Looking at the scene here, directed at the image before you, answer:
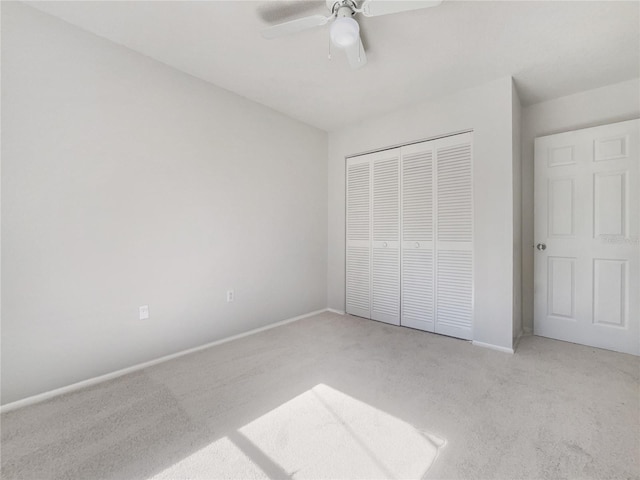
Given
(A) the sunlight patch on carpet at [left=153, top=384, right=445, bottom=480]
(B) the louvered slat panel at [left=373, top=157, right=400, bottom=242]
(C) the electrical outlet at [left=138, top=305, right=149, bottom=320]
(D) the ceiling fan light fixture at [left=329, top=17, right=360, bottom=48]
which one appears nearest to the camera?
(A) the sunlight patch on carpet at [left=153, top=384, right=445, bottom=480]

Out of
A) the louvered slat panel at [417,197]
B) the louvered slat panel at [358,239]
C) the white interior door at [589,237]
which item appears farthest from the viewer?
the louvered slat panel at [358,239]

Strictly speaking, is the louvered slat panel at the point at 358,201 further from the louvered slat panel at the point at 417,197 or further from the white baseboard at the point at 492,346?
the white baseboard at the point at 492,346

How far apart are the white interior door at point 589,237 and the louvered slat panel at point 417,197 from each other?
3.60ft

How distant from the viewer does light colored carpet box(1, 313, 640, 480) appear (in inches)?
49.0

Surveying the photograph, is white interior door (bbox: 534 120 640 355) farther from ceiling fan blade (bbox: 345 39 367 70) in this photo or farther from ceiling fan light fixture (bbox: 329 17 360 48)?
ceiling fan light fixture (bbox: 329 17 360 48)

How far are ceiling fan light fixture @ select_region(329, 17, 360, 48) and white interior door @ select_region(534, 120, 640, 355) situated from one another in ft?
7.90

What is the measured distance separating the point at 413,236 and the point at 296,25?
87.3 inches

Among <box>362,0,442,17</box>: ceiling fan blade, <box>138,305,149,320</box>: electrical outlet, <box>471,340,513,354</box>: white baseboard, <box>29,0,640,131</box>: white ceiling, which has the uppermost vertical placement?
<box>29,0,640,131</box>: white ceiling

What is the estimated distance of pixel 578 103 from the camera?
108 inches

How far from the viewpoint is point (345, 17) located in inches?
62.1

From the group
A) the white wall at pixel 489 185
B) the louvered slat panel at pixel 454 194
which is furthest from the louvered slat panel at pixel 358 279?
the white wall at pixel 489 185

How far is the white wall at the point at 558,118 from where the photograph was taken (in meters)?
2.53

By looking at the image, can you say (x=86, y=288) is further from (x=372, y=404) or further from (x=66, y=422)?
(x=372, y=404)

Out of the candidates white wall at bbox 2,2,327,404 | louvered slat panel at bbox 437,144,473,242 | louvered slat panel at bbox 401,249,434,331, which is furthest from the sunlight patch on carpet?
louvered slat panel at bbox 437,144,473,242
